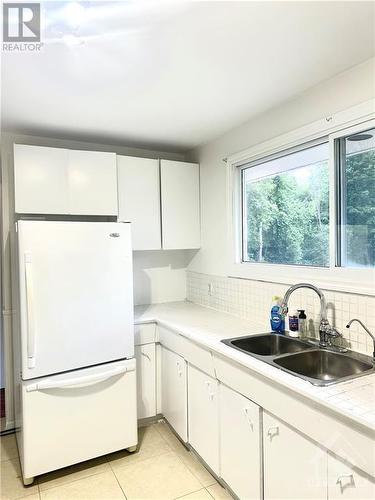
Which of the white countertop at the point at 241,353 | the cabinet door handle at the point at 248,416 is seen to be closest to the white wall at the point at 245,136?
the white countertop at the point at 241,353

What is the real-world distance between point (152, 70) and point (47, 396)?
1.96m

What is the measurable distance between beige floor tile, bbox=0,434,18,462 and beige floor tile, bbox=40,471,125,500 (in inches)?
19.8

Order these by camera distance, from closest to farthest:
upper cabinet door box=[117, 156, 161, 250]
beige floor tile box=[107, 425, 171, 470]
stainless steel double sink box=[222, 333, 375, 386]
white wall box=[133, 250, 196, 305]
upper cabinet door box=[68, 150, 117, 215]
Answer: stainless steel double sink box=[222, 333, 375, 386] → beige floor tile box=[107, 425, 171, 470] → upper cabinet door box=[68, 150, 117, 215] → upper cabinet door box=[117, 156, 161, 250] → white wall box=[133, 250, 196, 305]

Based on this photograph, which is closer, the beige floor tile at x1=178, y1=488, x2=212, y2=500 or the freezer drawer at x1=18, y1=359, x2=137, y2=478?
the beige floor tile at x1=178, y1=488, x2=212, y2=500

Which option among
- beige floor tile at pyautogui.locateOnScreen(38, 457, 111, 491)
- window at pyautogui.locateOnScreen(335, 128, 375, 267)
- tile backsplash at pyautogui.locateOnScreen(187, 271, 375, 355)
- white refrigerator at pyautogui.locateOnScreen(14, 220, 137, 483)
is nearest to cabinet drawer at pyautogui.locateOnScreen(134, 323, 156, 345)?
white refrigerator at pyautogui.locateOnScreen(14, 220, 137, 483)

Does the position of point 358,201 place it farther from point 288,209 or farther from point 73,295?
point 73,295

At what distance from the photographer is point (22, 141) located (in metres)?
2.69

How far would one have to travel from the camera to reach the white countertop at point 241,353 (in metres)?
1.18

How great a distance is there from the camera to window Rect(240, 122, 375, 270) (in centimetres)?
178

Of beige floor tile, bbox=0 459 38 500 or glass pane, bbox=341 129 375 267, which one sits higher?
glass pane, bbox=341 129 375 267

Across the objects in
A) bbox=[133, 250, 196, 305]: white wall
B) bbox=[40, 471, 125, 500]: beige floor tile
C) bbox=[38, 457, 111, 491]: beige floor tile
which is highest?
bbox=[133, 250, 196, 305]: white wall

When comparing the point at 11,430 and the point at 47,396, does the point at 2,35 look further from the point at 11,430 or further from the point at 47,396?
the point at 11,430

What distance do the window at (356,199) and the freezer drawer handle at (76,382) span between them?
157cm

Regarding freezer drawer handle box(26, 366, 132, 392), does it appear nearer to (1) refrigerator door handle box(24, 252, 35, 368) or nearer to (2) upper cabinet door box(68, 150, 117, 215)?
(1) refrigerator door handle box(24, 252, 35, 368)
